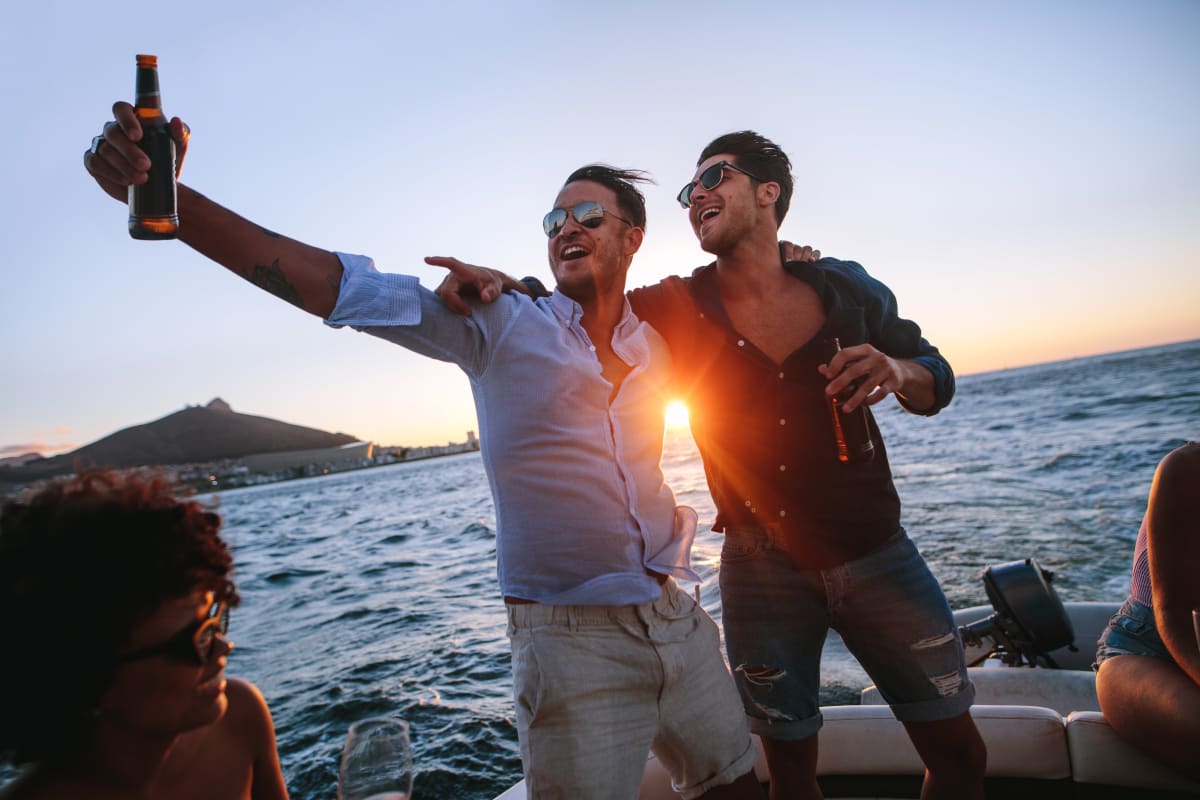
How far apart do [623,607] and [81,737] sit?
4.52 feet

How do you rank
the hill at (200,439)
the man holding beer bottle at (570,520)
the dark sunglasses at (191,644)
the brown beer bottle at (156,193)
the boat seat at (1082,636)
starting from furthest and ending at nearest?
the hill at (200,439)
the boat seat at (1082,636)
the man holding beer bottle at (570,520)
the brown beer bottle at (156,193)
the dark sunglasses at (191,644)

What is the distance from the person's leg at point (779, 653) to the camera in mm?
2559

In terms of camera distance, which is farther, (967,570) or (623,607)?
(967,570)

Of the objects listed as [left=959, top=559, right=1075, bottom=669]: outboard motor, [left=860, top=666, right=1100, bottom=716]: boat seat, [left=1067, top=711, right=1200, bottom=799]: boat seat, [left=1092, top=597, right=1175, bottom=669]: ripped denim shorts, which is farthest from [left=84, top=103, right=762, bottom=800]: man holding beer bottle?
[left=959, top=559, right=1075, bottom=669]: outboard motor

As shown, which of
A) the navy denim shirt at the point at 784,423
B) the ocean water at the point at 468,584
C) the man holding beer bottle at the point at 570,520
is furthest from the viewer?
the ocean water at the point at 468,584

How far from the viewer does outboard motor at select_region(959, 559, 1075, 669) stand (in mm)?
4152

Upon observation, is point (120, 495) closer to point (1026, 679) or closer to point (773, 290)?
point (773, 290)

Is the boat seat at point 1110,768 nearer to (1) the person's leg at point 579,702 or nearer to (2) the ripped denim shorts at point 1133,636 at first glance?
(2) the ripped denim shorts at point 1133,636

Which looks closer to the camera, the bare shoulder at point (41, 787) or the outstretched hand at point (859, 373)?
the bare shoulder at point (41, 787)

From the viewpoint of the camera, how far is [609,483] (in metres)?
2.17

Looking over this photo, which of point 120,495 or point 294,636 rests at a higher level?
point 120,495

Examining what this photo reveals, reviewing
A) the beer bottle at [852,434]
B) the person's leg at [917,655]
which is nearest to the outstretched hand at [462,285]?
the beer bottle at [852,434]

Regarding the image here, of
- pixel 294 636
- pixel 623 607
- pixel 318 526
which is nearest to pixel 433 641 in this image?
pixel 294 636

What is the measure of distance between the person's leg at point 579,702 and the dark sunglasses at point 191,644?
0.81 meters
